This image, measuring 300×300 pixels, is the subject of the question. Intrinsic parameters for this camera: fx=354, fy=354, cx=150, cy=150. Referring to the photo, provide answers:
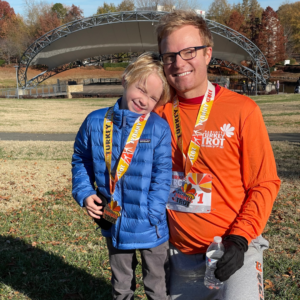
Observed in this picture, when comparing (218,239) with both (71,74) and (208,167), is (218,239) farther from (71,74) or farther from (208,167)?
(71,74)

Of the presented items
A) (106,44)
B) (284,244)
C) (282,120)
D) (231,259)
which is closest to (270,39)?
(106,44)

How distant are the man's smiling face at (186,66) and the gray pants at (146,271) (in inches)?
44.4

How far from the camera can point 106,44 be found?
45.2 metres

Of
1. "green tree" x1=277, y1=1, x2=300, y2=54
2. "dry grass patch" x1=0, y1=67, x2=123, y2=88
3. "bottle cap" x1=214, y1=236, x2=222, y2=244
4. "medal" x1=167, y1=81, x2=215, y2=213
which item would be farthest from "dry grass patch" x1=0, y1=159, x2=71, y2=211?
"green tree" x1=277, y1=1, x2=300, y2=54

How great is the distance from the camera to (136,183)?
8.03 feet

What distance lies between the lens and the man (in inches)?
88.0

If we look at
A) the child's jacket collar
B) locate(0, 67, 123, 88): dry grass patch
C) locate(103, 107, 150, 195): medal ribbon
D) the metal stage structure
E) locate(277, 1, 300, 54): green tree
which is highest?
locate(277, 1, 300, 54): green tree

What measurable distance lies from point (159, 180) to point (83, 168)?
634 mm

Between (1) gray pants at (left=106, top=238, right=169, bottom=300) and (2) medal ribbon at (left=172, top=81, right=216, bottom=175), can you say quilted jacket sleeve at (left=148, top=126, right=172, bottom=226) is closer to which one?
(2) medal ribbon at (left=172, top=81, right=216, bottom=175)

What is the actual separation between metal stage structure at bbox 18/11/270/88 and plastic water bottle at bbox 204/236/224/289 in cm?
3520

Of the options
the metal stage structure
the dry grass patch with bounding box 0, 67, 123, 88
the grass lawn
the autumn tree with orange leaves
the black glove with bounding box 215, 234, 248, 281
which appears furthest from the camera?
the autumn tree with orange leaves

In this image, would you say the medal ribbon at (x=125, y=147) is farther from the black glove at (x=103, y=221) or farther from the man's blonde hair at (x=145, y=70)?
the man's blonde hair at (x=145, y=70)

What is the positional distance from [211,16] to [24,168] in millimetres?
91408

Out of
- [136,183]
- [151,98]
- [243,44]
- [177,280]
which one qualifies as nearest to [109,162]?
[136,183]
